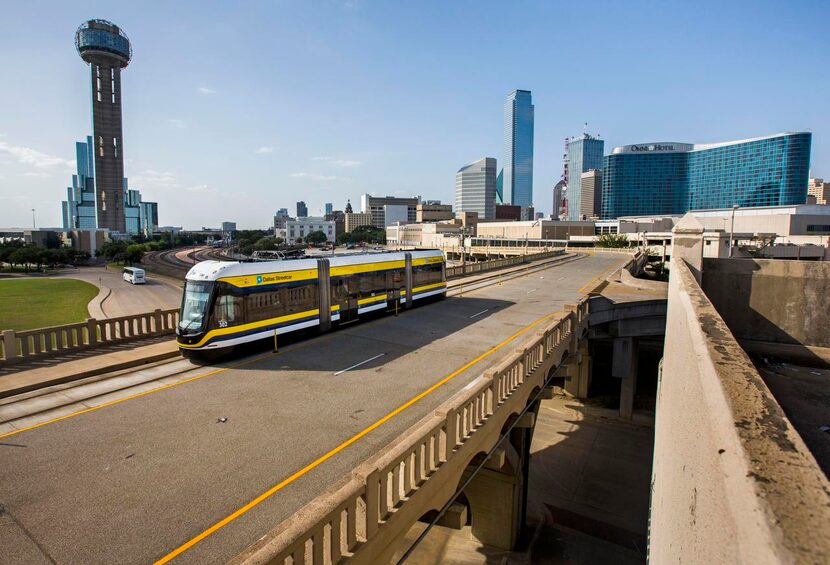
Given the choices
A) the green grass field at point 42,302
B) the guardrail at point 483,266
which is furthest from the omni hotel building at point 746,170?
the green grass field at point 42,302

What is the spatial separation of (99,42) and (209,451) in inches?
9671

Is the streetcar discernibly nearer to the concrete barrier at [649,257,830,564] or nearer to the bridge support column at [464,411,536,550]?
the bridge support column at [464,411,536,550]

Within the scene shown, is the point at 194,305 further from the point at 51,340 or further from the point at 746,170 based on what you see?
the point at 746,170

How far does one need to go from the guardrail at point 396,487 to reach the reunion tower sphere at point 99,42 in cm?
24524

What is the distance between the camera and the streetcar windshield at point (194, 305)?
14328 mm

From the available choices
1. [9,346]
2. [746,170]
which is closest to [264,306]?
[9,346]

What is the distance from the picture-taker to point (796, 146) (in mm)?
155500

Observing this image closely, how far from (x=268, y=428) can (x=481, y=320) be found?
13811 millimetres

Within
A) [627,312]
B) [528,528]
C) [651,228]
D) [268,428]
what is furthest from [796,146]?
[268,428]

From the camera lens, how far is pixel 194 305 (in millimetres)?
14750

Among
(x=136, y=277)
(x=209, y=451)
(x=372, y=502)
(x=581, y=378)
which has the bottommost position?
(x=581, y=378)

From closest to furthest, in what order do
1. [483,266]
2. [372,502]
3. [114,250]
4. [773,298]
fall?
[372,502] < [773,298] < [483,266] < [114,250]

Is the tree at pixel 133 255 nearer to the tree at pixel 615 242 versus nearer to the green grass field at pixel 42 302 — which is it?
the green grass field at pixel 42 302

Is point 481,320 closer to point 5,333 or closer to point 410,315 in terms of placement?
point 410,315
